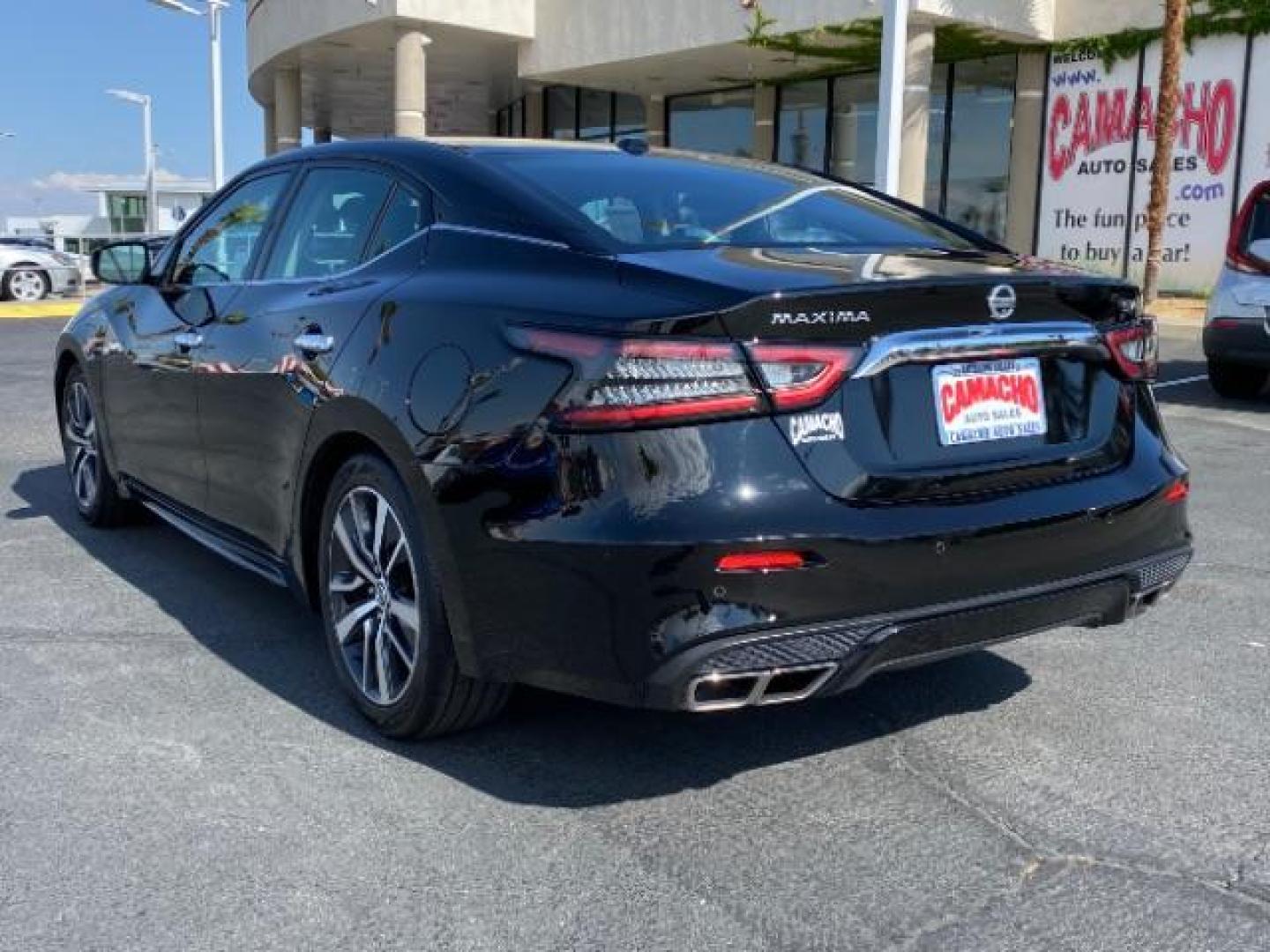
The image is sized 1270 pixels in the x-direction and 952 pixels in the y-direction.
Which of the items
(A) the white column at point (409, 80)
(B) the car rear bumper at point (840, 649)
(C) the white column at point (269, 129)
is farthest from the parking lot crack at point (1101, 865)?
(C) the white column at point (269, 129)

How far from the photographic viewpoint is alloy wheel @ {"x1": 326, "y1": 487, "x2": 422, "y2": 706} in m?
3.30

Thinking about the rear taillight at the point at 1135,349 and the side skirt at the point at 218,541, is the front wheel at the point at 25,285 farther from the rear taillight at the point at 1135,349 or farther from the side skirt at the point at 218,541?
the rear taillight at the point at 1135,349

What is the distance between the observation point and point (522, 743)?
3.42 meters

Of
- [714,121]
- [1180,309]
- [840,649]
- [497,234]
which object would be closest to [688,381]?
[840,649]

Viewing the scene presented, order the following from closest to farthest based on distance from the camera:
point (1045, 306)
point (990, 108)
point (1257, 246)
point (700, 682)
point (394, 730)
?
point (700, 682), point (1045, 306), point (394, 730), point (1257, 246), point (990, 108)

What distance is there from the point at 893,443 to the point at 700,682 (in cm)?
66

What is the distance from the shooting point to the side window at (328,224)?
3793 millimetres

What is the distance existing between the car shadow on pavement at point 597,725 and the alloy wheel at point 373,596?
6.8 inches

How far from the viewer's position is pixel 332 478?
11.9ft

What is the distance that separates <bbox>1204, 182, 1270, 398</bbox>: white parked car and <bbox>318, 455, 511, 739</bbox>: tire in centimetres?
815

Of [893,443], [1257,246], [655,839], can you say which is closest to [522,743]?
[655,839]

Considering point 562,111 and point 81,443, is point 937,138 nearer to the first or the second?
point 562,111

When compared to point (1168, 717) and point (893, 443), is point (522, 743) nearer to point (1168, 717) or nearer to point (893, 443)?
point (893, 443)

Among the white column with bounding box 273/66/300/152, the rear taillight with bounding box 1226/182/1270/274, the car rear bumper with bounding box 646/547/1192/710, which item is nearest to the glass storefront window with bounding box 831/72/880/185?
the white column with bounding box 273/66/300/152
